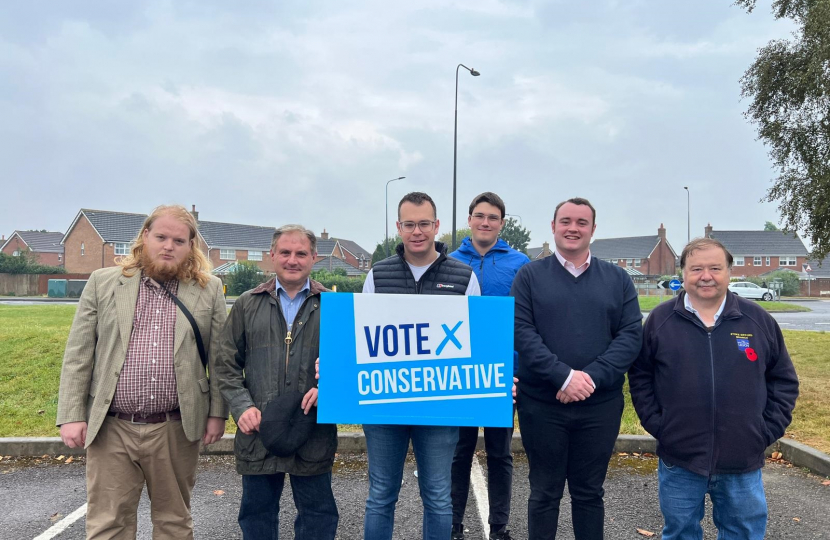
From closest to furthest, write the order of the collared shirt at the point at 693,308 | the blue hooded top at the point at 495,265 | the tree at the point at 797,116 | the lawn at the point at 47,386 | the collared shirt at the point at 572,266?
the collared shirt at the point at 693,308 → the collared shirt at the point at 572,266 → the blue hooded top at the point at 495,265 → the lawn at the point at 47,386 → the tree at the point at 797,116

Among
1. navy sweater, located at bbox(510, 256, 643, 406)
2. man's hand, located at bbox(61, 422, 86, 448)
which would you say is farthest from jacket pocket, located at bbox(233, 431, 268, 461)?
navy sweater, located at bbox(510, 256, 643, 406)

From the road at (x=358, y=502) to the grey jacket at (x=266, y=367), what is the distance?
125cm

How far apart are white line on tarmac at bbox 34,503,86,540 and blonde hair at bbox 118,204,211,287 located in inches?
90.1

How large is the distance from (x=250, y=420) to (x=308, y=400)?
0.32 meters

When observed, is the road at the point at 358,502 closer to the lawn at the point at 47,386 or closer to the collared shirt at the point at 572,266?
the lawn at the point at 47,386

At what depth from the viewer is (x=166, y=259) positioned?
306 cm

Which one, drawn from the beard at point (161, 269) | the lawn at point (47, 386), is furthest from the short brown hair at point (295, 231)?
the lawn at point (47, 386)

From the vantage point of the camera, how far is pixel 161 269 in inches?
120

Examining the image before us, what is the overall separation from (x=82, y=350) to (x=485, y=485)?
11.2ft

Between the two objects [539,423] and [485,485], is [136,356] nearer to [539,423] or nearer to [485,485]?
[539,423]

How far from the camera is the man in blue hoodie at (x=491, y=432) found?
392 cm

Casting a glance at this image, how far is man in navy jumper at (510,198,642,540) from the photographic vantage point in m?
3.13

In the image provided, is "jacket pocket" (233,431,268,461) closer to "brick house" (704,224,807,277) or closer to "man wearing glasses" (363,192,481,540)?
"man wearing glasses" (363,192,481,540)

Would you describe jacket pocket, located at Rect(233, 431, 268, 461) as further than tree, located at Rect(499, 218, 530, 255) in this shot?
No
